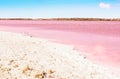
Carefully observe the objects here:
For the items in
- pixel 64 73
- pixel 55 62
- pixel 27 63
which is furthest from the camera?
pixel 55 62

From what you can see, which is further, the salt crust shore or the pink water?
the pink water

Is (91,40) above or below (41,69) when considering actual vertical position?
below

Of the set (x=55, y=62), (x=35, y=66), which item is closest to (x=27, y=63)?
(x=35, y=66)

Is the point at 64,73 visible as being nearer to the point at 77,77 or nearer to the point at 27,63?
the point at 77,77

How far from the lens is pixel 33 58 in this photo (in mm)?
16469

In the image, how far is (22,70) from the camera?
13.6 metres

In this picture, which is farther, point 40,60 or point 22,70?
point 40,60

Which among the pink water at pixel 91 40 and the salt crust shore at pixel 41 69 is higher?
the salt crust shore at pixel 41 69

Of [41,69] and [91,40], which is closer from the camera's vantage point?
[41,69]

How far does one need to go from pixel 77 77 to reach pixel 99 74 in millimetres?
1750

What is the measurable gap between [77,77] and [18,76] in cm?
279

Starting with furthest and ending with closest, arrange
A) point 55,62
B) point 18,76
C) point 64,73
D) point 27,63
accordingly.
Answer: point 55,62 → point 27,63 → point 64,73 → point 18,76

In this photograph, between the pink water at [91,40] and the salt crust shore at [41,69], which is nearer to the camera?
the salt crust shore at [41,69]

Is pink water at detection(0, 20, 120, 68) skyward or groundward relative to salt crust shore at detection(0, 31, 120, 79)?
groundward
